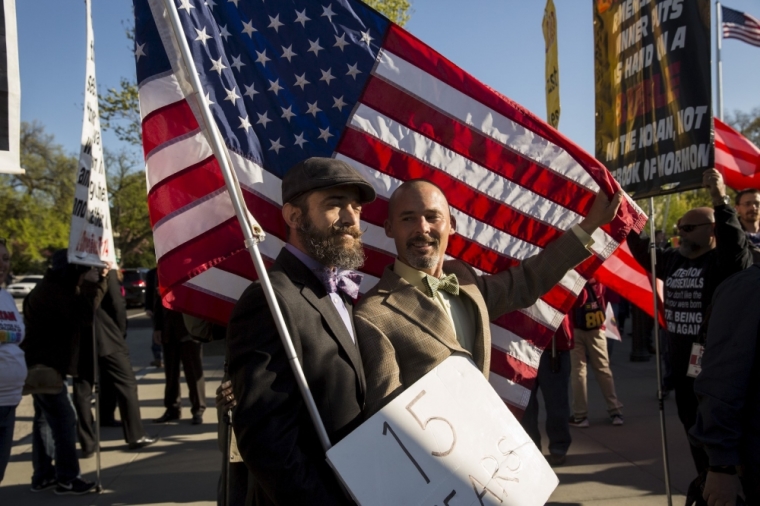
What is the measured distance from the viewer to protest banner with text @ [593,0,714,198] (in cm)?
377

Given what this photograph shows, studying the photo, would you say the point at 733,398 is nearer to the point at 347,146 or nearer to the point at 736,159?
the point at 347,146

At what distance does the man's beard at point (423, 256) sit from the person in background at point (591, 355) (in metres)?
4.56

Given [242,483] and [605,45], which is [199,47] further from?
[605,45]

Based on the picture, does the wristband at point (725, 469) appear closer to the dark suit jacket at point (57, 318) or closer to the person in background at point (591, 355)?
the person in background at point (591, 355)

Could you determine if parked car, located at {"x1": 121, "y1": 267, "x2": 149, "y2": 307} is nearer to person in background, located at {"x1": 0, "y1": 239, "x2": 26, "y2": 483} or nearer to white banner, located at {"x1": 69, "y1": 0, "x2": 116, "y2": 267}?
white banner, located at {"x1": 69, "y1": 0, "x2": 116, "y2": 267}

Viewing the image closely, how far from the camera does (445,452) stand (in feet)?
7.11

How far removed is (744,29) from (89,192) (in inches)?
517

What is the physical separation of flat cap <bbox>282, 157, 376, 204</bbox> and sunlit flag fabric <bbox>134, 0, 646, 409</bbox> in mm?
779

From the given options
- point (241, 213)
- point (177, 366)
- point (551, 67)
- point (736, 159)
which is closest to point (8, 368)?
point (241, 213)

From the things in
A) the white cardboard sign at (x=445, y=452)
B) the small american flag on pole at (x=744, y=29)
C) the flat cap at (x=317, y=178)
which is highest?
the small american flag on pole at (x=744, y=29)

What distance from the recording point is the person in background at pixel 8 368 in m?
4.13

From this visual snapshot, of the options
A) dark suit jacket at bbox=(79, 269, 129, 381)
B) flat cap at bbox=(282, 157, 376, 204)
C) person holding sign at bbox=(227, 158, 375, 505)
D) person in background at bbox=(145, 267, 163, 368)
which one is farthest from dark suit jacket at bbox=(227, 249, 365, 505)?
person in background at bbox=(145, 267, 163, 368)

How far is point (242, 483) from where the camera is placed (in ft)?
9.06

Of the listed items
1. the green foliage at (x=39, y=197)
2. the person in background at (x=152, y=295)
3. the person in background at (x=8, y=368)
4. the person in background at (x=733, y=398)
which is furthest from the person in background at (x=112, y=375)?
the green foliage at (x=39, y=197)
